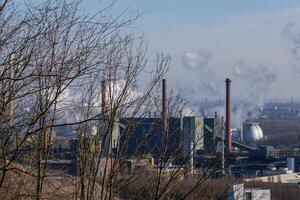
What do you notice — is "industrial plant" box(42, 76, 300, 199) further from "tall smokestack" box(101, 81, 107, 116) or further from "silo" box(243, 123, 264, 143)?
"silo" box(243, 123, 264, 143)

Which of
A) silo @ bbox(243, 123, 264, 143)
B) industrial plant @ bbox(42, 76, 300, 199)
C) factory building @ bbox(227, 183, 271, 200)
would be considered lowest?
factory building @ bbox(227, 183, 271, 200)

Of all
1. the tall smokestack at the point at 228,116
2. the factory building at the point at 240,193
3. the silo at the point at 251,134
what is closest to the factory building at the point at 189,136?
the factory building at the point at 240,193

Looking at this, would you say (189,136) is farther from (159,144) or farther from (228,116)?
(228,116)

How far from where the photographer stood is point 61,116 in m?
5.19

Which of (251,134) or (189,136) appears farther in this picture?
(251,134)

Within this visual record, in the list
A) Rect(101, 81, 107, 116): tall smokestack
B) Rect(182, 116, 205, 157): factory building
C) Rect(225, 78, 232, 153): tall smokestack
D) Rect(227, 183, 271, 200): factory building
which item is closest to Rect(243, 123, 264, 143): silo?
Rect(225, 78, 232, 153): tall smokestack

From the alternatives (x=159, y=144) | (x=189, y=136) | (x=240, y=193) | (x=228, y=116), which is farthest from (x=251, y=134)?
(x=159, y=144)

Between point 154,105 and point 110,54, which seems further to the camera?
point 154,105

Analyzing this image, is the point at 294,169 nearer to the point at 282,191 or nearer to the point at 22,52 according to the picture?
the point at 282,191

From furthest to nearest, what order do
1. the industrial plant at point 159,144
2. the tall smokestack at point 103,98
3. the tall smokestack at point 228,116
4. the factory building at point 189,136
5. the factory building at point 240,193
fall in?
1. the tall smokestack at point 228,116
2. the factory building at point 240,193
3. the factory building at point 189,136
4. the industrial plant at point 159,144
5. the tall smokestack at point 103,98

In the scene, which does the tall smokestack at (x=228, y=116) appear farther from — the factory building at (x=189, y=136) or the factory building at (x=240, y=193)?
the factory building at (x=189, y=136)

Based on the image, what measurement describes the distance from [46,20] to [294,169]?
35758 mm

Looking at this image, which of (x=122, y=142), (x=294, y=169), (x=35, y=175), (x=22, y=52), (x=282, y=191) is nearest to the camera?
(x=22, y=52)

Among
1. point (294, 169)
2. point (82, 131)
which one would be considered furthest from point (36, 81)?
point (294, 169)
